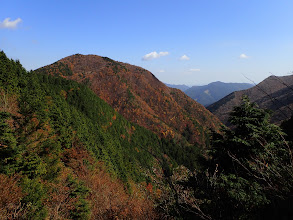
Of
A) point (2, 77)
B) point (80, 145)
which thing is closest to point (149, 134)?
point (80, 145)

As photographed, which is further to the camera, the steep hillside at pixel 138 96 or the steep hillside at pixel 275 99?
the steep hillside at pixel 138 96

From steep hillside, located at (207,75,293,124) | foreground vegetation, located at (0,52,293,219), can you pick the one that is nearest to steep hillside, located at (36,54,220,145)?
steep hillside, located at (207,75,293,124)

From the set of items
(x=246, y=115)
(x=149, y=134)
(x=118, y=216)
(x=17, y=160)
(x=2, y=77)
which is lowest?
(x=149, y=134)

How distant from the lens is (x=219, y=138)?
12305mm

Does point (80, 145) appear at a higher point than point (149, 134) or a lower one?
higher

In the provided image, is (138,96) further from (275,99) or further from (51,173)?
(275,99)

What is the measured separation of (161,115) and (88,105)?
7407 cm

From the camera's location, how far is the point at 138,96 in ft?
425

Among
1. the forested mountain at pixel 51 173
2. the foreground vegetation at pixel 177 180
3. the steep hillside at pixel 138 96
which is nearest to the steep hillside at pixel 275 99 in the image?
the foreground vegetation at pixel 177 180

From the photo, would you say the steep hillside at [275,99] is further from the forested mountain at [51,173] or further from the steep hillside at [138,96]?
the steep hillside at [138,96]

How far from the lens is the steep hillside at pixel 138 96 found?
357ft

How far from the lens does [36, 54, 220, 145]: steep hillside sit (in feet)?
357

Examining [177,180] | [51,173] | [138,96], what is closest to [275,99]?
[177,180]

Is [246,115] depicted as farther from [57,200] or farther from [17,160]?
[17,160]
